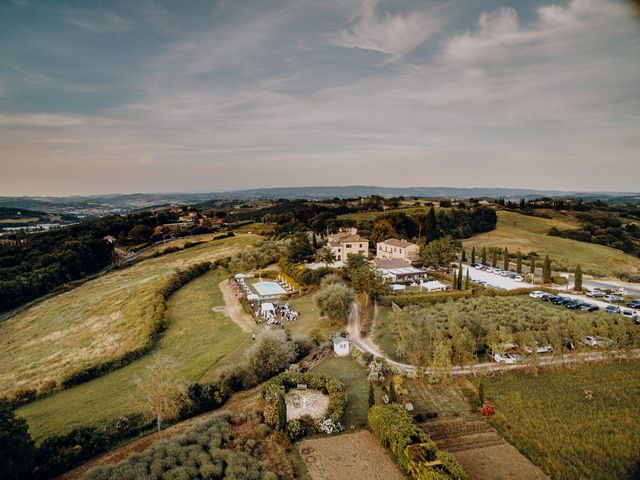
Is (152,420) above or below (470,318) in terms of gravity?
below

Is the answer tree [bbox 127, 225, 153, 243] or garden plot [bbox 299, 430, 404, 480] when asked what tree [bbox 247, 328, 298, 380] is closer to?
garden plot [bbox 299, 430, 404, 480]

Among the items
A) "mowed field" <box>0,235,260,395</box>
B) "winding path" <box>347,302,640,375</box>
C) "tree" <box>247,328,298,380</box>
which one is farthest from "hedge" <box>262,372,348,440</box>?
"mowed field" <box>0,235,260,395</box>

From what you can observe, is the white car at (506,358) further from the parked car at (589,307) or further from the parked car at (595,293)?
the parked car at (595,293)

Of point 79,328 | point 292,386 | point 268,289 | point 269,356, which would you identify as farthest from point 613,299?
point 79,328

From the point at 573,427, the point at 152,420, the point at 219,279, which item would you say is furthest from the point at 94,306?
the point at 573,427

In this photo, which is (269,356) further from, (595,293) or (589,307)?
(595,293)

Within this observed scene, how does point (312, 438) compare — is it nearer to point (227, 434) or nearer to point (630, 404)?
point (227, 434)
